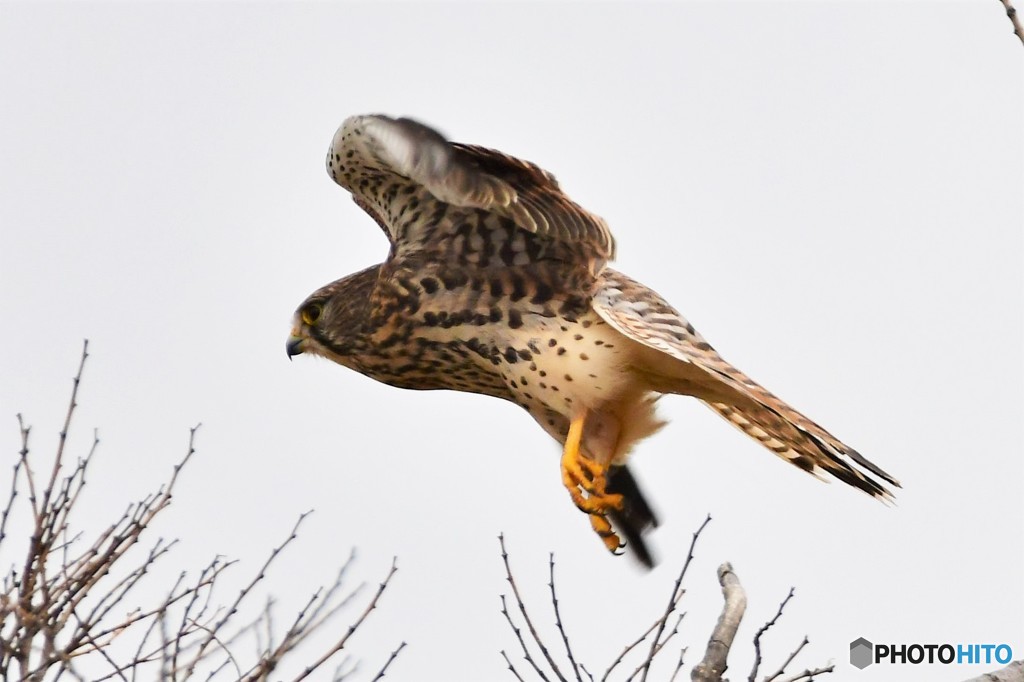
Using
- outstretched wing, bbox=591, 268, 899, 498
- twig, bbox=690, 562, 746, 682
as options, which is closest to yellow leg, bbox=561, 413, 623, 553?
outstretched wing, bbox=591, 268, 899, 498

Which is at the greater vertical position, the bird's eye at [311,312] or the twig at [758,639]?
the bird's eye at [311,312]

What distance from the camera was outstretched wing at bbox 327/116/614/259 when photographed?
4.63 metres

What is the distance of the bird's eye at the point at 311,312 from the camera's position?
5.48 m

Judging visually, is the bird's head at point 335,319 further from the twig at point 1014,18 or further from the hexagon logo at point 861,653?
the twig at point 1014,18

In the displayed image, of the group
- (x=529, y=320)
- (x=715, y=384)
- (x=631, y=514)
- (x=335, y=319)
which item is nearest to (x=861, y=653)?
(x=631, y=514)

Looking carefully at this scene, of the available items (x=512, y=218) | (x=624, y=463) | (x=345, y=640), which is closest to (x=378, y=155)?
(x=512, y=218)

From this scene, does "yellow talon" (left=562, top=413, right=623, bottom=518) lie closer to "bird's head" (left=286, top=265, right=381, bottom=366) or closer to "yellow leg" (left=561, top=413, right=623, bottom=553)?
"yellow leg" (left=561, top=413, right=623, bottom=553)

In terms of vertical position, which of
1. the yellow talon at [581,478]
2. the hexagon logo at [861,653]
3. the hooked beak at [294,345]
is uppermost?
the hooked beak at [294,345]

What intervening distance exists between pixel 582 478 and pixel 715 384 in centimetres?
53

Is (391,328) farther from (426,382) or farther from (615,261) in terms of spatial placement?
(615,261)

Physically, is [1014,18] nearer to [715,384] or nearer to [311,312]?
[715,384]

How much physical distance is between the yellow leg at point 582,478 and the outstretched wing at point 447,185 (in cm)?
60

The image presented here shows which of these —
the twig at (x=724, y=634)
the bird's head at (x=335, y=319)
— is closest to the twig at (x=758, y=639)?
the twig at (x=724, y=634)

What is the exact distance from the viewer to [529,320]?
4.87 m
